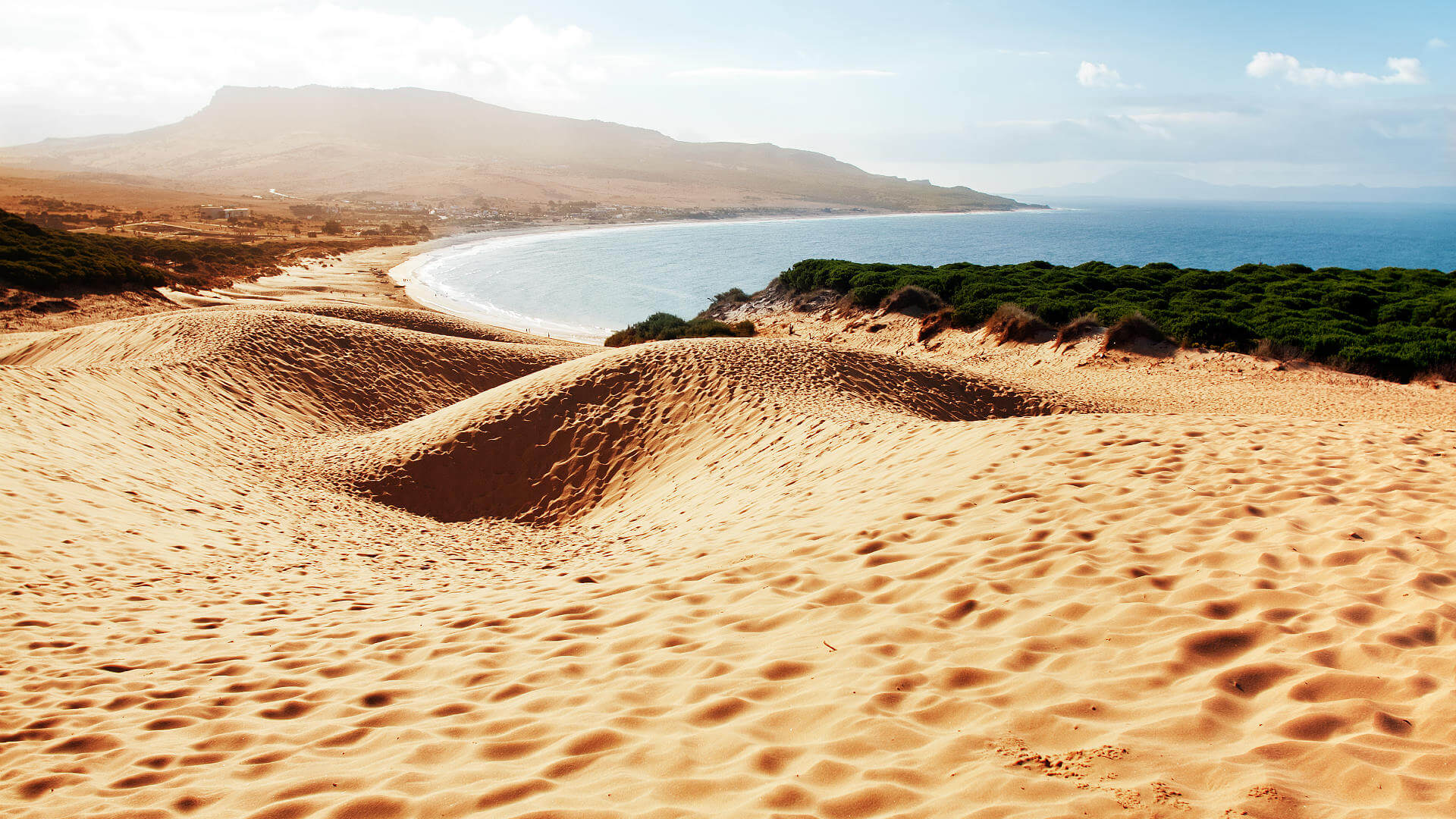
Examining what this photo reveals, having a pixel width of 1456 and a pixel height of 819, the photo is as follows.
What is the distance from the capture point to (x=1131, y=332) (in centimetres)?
2377

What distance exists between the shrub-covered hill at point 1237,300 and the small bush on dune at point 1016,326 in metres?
0.67

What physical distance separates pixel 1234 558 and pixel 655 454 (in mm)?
7877

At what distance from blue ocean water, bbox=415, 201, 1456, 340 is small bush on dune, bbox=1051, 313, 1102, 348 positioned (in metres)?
23.4

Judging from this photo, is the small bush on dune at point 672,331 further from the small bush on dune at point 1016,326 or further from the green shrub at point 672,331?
the small bush on dune at point 1016,326

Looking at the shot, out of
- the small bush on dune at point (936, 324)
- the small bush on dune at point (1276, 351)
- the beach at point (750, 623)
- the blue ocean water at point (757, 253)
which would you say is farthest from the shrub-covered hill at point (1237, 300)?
the blue ocean water at point (757, 253)

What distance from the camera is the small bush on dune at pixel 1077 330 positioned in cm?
2477

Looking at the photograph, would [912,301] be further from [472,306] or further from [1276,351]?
[472,306]

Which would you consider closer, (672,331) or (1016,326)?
(1016,326)

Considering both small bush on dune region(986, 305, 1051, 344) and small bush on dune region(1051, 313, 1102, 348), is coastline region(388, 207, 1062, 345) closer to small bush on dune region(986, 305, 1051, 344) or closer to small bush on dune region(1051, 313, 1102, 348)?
small bush on dune region(986, 305, 1051, 344)

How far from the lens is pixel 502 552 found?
8.51 metres

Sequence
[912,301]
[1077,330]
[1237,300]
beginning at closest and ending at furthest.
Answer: [1077,330] → [1237,300] → [912,301]

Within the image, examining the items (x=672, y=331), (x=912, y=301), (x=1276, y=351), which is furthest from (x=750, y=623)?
(x=912, y=301)

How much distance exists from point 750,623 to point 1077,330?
23.2 meters

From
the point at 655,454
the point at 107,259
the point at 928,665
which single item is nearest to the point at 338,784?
the point at 928,665
